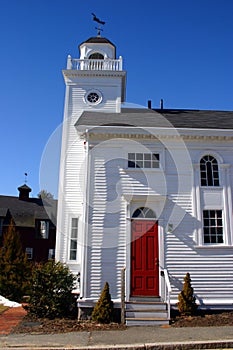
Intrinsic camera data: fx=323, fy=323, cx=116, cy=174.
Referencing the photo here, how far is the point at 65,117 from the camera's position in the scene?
1608cm

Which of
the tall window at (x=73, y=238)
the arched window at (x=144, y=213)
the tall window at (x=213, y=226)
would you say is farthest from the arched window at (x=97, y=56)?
the tall window at (x=213, y=226)

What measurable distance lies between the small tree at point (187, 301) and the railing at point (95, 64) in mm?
11787

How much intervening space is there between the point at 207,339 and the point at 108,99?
40.2ft

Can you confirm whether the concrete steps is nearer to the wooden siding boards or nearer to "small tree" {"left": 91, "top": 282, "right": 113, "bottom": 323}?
"small tree" {"left": 91, "top": 282, "right": 113, "bottom": 323}

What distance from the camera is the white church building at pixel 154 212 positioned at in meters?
10.4

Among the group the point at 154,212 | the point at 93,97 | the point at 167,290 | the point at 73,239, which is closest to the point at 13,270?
the point at 73,239

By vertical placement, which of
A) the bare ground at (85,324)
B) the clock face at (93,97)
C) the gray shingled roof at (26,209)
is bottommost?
the bare ground at (85,324)

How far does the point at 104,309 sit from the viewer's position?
942 cm

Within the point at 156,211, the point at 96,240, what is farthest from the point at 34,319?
the point at 156,211

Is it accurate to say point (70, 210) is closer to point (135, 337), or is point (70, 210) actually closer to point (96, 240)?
point (96, 240)

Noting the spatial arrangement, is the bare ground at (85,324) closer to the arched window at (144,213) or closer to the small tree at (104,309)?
the small tree at (104,309)

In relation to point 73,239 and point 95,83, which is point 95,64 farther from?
point 73,239

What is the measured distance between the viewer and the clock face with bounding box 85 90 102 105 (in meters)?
16.4

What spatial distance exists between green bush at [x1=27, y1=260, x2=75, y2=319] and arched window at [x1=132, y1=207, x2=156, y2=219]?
3008 millimetres
